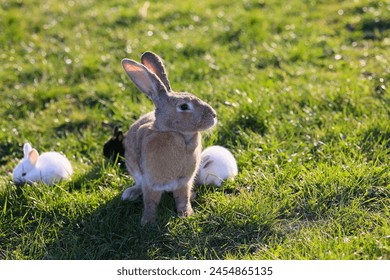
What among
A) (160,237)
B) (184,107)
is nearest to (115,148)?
(160,237)

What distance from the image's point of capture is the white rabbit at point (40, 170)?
14.9 feet

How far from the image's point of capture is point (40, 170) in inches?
179

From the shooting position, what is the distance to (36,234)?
4.07 metres

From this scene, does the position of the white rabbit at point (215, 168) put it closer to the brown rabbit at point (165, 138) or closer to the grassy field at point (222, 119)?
the grassy field at point (222, 119)

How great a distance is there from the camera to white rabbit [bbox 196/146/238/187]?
4.42 metres

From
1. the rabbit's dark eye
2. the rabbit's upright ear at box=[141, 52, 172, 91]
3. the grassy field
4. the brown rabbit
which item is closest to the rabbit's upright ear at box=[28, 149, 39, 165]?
the grassy field

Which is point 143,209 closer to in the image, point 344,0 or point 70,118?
point 70,118

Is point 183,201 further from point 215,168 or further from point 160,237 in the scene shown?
point 215,168

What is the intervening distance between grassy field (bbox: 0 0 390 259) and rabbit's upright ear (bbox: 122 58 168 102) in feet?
2.87

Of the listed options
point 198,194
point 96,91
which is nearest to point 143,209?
point 198,194

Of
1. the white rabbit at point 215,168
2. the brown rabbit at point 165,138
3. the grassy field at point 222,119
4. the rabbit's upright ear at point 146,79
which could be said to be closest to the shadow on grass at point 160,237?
the grassy field at point 222,119

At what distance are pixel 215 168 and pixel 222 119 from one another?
97cm

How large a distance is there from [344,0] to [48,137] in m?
4.55

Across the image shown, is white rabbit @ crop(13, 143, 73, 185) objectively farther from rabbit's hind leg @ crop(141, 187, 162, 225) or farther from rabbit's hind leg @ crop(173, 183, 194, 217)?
rabbit's hind leg @ crop(173, 183, 194, 217)
